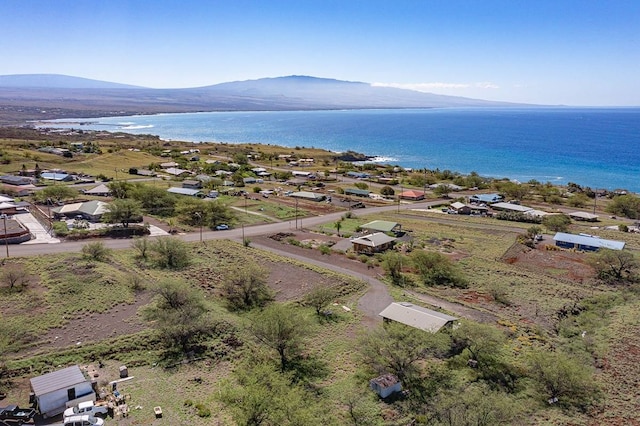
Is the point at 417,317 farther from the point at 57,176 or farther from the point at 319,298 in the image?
the point at 57,176

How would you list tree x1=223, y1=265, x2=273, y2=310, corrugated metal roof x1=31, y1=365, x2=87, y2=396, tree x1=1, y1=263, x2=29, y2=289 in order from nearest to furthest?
corrugated metal roof x1=31, y1=365, x2=87, y2=396
tree x1=1, y1=263, x2=29, y2=289
tree x1=223, y1=265, x2=273, y2=310

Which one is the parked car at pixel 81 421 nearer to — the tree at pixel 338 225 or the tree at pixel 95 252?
the tree at pixel 95 252

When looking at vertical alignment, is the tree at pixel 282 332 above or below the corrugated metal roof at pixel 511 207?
above

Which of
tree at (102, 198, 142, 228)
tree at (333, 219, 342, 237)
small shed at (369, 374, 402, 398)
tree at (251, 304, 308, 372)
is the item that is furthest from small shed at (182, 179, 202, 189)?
small shed at (369, 374, 402, 398)

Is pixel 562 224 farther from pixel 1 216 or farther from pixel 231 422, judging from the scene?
pixel 1 216

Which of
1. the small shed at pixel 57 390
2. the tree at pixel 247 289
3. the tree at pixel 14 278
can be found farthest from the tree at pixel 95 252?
the small shed at pixel 57 390

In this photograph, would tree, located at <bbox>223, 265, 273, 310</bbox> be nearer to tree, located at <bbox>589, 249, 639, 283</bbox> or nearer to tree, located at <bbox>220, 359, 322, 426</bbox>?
tree, located at <bbox>220, 359, 322, 426</bbox>

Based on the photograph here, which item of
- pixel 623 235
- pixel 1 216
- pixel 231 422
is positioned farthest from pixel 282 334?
pixel 623 235
